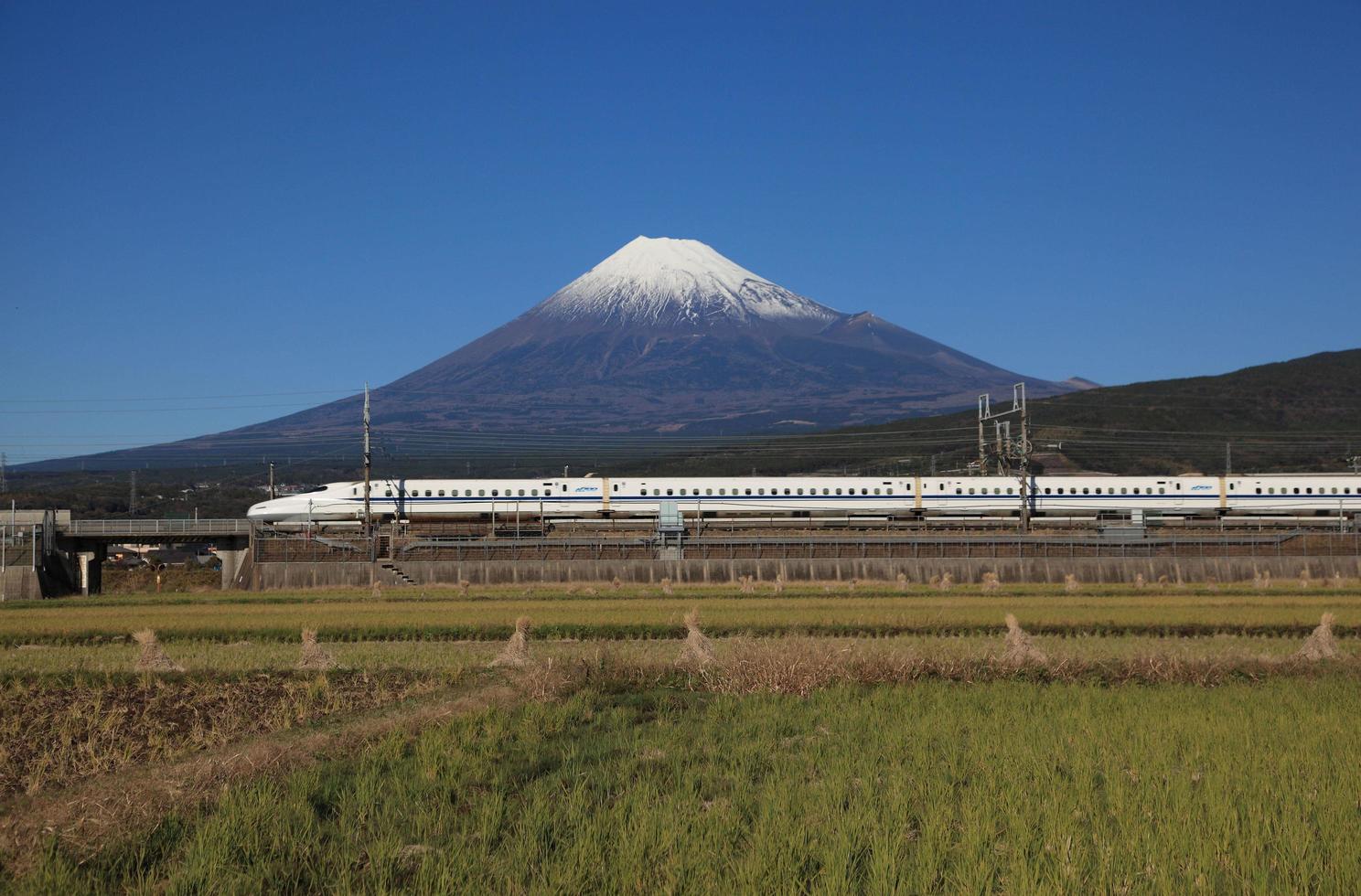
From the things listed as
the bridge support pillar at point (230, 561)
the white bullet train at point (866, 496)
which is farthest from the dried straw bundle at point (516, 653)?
the white bullet train at point (866, 496)

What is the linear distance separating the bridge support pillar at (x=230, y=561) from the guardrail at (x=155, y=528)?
4.82 ft

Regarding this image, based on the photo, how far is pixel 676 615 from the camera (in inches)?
1257

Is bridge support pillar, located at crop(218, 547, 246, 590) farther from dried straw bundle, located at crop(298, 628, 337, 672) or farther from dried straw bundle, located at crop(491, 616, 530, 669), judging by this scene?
dried straw bundle, located at crop(491, 616, 530, 669)

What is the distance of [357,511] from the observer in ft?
215

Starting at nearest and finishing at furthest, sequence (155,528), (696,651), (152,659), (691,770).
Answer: (691,770), (696,651), (152,659), (155,528)

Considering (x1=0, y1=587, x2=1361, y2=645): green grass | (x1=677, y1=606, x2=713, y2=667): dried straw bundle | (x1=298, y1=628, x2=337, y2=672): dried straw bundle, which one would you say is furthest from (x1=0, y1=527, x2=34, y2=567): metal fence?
(x1=677, y1=606, x2=713, y2=667): dried straw bundle

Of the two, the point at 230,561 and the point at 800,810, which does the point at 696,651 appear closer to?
the point at 800,810

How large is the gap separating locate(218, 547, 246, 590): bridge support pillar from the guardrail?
147 centimetres

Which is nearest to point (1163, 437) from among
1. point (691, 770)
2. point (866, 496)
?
point (866, 496)

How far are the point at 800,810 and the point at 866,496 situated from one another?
58.6m

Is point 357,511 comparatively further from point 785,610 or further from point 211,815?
point 211,815

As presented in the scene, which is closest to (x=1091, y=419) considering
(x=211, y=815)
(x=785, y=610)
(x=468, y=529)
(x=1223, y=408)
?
(x=1223, y=408)

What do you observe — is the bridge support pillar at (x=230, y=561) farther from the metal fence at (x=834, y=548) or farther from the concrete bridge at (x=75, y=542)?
the metal fence at (x=834, y=548)

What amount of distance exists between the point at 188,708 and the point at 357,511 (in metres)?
49.6
